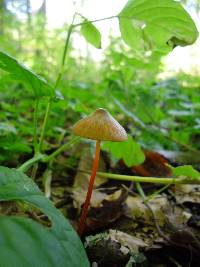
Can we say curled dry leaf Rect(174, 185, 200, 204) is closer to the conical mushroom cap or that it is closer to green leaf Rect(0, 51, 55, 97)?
the conical mushroom cap

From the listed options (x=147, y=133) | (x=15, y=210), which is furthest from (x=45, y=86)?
(x=147, y=133)

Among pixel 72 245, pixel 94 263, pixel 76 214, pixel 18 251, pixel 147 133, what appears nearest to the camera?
pixel 18 251

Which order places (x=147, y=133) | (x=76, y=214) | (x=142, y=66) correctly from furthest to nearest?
(x=147, y=133), (x=142, y=66), (x=76, y=214)

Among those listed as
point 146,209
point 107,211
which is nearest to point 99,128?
point 107,211

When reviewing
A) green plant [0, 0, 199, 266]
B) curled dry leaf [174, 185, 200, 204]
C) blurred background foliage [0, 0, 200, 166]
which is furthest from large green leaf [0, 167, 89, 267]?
curled dry leaf [174, 185, 200, 204]

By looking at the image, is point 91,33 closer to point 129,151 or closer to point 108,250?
point 129,151

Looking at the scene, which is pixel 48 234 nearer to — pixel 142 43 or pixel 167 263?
pixel 167 263
